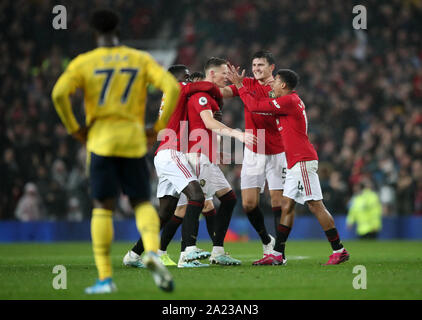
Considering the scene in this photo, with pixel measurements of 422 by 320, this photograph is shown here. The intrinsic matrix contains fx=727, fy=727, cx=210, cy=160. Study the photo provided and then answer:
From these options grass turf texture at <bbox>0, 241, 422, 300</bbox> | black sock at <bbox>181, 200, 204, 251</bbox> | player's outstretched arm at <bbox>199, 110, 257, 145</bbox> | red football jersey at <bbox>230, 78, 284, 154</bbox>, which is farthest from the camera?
red football jersey at <bbox>230, 78, 284, 154</bbox>

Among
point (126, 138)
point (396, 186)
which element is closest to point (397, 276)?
point (126, 138)

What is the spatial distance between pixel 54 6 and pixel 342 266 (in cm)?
1551

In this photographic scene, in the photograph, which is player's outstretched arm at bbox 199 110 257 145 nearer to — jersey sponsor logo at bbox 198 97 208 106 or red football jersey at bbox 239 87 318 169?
jersey sponsor logo at bbox 198 97 208 106

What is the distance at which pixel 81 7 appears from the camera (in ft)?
75.5

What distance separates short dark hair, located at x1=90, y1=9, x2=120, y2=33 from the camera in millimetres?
5812

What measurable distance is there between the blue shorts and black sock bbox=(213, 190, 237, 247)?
9.25 ft

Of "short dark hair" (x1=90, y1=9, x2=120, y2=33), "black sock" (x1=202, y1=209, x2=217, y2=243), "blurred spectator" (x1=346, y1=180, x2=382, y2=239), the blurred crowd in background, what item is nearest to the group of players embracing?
"black sock" (x1=202, y1=209, x2=217, y2=243)

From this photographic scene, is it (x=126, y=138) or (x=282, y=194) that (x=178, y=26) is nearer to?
(x=282, y=194)

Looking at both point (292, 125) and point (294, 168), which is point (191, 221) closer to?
point (294, 168)

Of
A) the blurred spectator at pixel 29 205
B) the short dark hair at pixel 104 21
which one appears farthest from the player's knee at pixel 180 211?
the blurred spectator at pixel 29 205

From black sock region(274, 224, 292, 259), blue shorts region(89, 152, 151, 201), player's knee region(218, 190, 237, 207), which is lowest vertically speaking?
black sock region(274, 224, 292, 259)

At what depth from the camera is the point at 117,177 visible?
5.90m

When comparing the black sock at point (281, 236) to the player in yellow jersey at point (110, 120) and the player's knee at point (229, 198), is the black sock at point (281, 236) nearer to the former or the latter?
the player's knee at point (229, 198)

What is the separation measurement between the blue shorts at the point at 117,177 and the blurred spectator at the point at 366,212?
11726 mm
